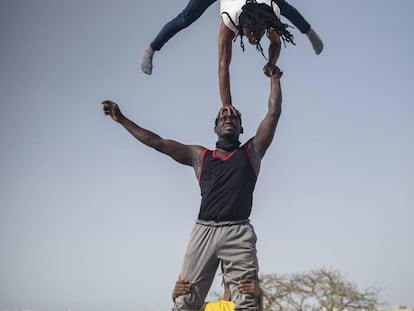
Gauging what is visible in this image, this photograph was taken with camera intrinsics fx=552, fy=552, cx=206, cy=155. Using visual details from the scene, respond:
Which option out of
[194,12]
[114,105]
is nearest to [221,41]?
[194,12]

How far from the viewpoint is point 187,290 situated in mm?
4223

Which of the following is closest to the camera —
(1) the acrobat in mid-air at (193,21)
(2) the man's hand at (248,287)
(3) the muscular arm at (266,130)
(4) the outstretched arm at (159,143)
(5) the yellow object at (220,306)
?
(2) the man's hand at (248,287)

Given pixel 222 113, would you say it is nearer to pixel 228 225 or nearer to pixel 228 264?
pixel 228 225

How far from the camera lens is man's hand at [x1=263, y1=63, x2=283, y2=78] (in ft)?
15.8

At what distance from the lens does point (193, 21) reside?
5.46 meters

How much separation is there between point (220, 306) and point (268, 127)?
5.97 ft

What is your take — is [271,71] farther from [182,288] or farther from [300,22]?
[182,288]

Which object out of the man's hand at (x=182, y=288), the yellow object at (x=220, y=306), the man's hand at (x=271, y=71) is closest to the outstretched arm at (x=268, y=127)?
the man's hand at (x=271, y=71)

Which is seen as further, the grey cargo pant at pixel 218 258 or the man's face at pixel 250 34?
the man's face at pixel 250 34

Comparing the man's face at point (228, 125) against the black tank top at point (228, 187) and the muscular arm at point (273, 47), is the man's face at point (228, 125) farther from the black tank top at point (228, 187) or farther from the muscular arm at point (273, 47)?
the muscular arm at point (273, 47)

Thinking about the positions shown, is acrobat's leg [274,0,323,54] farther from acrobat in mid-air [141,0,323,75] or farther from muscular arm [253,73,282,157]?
muscular arm [253,73,282,157]

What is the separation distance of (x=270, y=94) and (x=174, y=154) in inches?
38.0

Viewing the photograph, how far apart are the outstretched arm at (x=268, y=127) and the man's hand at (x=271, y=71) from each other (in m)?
0.13

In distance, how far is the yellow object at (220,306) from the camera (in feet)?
16.6
